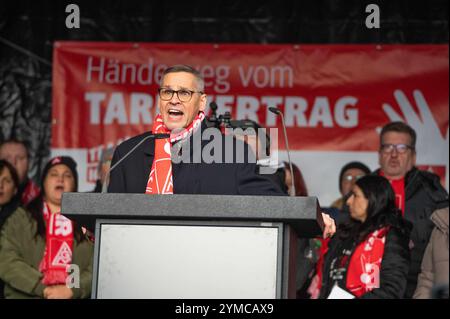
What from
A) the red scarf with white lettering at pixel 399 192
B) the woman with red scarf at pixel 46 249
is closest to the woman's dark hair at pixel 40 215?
the woman with red scarf at pixel 46 249

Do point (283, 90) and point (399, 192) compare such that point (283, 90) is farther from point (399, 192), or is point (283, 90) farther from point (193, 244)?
point (193, 244)

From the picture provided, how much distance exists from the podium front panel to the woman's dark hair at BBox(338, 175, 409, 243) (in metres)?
2.80

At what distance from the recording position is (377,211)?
6023mm

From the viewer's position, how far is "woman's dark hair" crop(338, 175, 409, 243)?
5977 mm

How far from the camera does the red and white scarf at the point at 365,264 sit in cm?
582

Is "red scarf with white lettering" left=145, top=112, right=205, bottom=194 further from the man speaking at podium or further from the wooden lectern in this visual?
the wooden lectern

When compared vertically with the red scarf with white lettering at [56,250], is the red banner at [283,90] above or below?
above

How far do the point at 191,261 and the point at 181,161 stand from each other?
803 mm

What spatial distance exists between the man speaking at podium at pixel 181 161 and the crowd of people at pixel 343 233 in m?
0.44

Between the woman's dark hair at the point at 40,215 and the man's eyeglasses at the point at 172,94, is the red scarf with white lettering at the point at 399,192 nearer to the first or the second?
Answer: the woman's dark hair at the point at 40,215

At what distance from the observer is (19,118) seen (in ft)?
24.7

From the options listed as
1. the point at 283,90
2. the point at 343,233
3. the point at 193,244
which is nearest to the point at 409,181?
the point at 343,233

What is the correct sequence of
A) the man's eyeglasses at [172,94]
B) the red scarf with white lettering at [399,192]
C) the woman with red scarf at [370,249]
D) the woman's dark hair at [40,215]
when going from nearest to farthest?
the man's eyeglasses at [172,94]
the woman with red scarf at [370,249]
the woman's dark hair at [40,215]
the red scarf with white lettering at [399,192]

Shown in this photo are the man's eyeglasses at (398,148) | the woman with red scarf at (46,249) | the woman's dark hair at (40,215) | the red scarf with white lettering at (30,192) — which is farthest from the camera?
the red scarf with white lettering at (30,192)
